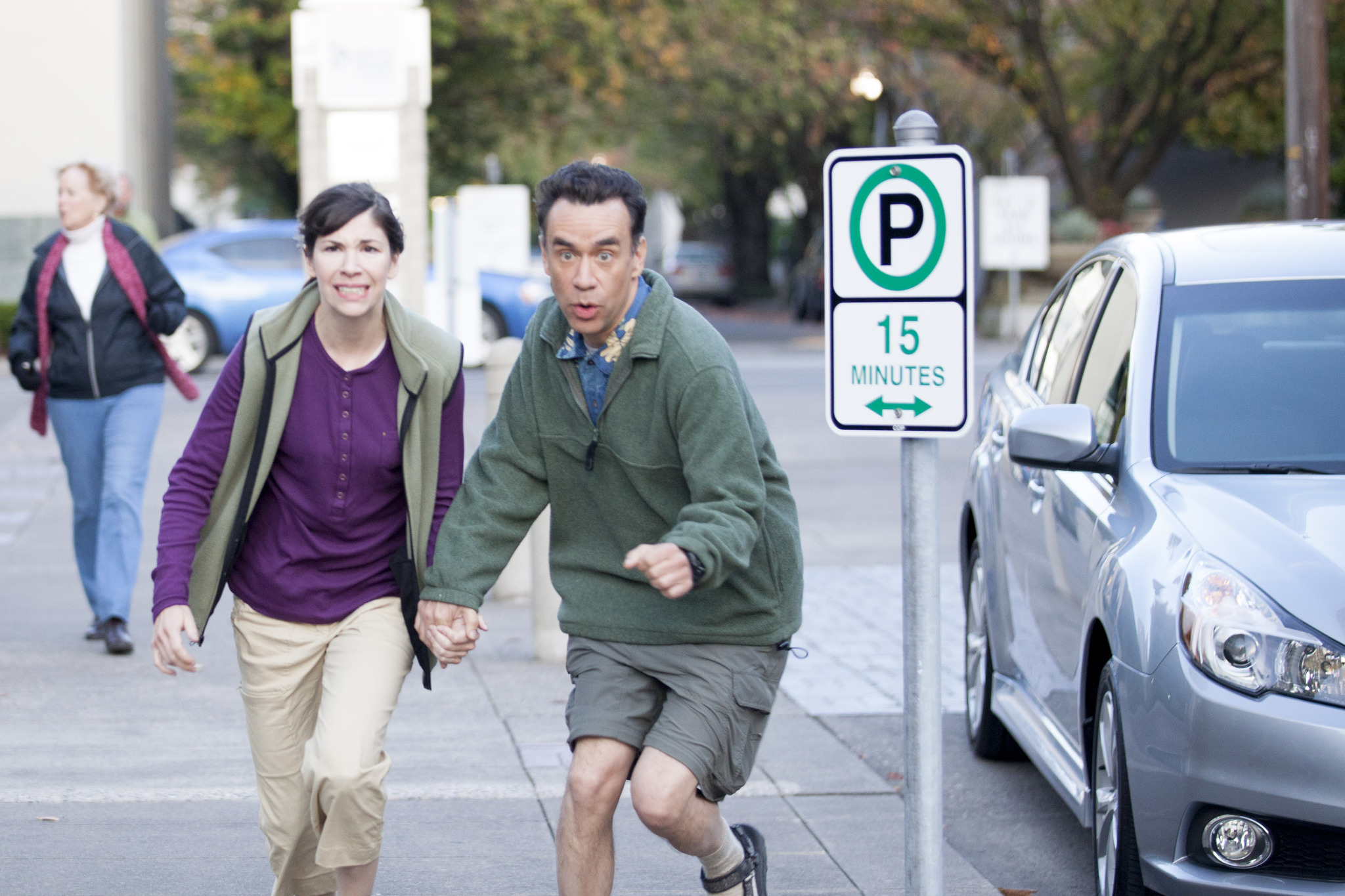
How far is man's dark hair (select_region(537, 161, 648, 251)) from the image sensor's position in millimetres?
3551

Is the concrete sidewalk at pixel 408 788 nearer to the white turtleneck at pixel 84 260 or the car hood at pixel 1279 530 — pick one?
the car hood at pixel 1279 530

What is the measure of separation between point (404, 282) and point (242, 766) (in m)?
6.44

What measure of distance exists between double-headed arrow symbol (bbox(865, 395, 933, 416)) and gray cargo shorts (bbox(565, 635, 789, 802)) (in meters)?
0.57

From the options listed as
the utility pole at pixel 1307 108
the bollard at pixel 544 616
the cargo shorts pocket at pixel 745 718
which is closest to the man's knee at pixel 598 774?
the cargo shorts pocket at pixel 745 718

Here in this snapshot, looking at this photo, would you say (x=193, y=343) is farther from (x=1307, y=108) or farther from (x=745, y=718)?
(x=745, y=718)

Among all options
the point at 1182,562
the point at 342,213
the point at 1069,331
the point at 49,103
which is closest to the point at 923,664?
the point at 1182,562

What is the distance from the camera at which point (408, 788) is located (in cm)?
554

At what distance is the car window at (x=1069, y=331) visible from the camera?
5.48m

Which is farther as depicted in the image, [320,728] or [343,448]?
[343,448]

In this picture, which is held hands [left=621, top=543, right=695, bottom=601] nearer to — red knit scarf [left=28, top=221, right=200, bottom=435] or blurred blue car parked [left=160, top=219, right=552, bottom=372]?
red knit scarf [left=28, top=221, right=200, bottom=435]

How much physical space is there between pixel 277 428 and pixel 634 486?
0.81 metres

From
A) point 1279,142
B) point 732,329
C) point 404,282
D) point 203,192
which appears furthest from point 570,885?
point 203,192

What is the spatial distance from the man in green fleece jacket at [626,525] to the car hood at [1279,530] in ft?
3.11

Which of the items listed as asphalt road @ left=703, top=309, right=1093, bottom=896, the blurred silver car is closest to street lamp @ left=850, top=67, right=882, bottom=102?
asphalt road @ left=703, top=309, right=1093, bottom=896
